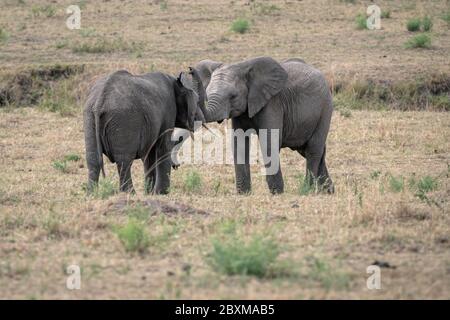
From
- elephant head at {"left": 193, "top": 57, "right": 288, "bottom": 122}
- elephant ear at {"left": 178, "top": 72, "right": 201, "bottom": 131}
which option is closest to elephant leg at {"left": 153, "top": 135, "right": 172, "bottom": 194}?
elephant ear at {"left": 178, "top": 72, "right": 201, "bottom": 131}

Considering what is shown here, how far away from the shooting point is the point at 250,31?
21.0 meters

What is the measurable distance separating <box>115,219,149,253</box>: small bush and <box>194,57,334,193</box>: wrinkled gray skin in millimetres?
3474

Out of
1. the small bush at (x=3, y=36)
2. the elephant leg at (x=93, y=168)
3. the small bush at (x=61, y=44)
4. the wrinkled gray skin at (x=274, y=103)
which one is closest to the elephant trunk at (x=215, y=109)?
the wrinkled gray skin at (x=274, y=103)

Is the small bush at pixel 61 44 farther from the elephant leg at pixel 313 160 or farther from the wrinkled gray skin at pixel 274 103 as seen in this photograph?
the elephant leg at pixel 313 160

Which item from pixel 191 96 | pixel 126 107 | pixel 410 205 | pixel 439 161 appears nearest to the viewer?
→ pixel 410 205

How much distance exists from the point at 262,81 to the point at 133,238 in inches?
164

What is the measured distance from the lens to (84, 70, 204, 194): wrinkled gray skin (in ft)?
31.9

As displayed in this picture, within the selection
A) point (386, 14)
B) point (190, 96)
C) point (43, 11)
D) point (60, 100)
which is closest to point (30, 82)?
point (60, 100)

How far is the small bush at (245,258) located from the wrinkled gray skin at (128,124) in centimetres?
309

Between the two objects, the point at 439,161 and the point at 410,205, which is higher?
the point at 410,205

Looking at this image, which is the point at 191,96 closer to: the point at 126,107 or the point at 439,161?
the point at 126,107

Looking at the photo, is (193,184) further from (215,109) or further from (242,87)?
(242,87)

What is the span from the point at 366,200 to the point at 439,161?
405cm
